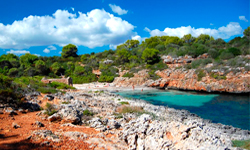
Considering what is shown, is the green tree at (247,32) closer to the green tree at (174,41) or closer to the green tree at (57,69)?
the green tree at (174,41)

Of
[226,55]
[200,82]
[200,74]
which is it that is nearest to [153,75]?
[200,74]

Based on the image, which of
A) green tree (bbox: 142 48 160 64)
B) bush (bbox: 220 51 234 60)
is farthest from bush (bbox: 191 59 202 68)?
green tree (bbox: 142 48 160 64)

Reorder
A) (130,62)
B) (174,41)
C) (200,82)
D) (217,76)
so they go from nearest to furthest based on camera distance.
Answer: (217,76) → (200,82) → (130,62) → (174,41)

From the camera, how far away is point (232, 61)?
1177 inches

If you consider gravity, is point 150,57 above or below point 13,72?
above

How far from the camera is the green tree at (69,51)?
55.3m

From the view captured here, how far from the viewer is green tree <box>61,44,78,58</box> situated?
55.3m

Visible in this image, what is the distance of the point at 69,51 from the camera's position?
182ft

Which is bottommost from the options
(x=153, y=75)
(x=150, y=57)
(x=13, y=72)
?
(x=153, y=75)

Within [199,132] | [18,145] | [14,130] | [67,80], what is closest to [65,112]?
[14,130]

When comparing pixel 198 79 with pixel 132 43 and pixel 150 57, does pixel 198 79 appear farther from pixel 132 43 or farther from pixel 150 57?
pixel 132 43

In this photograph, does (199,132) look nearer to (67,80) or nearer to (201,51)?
(67,80)

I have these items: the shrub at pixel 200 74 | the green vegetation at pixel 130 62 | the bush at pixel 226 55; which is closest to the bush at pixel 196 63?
the green vegetation at pixel 130 62

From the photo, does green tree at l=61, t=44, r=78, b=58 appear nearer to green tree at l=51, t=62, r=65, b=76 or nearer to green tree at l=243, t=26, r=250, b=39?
green tree at l=51, t=62, r=65, b=76
